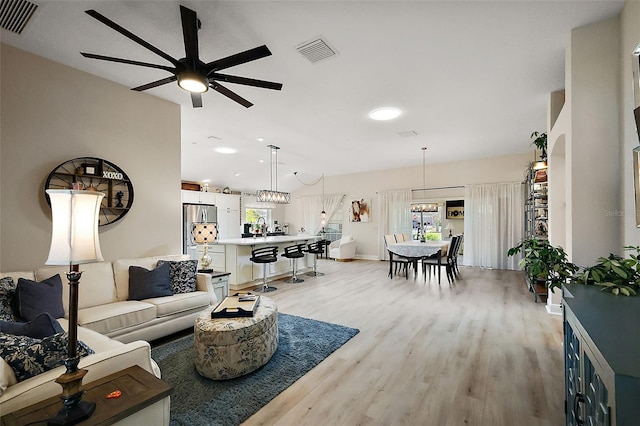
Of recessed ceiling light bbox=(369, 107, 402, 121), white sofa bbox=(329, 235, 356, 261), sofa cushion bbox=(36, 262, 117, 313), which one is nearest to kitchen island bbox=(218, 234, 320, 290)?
sofa cushion bbox=(36, 262, 117, 313)

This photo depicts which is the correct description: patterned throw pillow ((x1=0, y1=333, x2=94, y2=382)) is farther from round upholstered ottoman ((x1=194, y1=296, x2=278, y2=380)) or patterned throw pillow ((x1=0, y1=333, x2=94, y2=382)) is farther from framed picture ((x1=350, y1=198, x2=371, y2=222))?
framed picture ((x1=350, y1=198, x2=371, y2=222))

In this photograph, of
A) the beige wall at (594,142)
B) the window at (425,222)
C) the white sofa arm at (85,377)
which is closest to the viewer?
the white sofa arm at (85,377)

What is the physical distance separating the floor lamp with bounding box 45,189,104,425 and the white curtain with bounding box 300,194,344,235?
350 inches

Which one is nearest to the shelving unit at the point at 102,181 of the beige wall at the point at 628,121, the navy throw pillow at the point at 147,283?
the navy throw pillow at the point at 147,283

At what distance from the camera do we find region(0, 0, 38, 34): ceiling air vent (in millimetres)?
2270

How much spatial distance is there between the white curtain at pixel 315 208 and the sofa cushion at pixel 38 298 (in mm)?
8145

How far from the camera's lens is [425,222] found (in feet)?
28.8

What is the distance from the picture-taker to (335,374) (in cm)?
245

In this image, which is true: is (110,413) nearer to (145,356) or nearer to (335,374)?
(145,356)

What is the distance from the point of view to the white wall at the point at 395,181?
7379 mm

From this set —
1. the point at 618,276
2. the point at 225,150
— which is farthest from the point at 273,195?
the point at 618,276

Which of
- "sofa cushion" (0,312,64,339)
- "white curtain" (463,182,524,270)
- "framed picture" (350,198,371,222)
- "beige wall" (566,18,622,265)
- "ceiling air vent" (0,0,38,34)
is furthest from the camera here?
"framed picture" (350,198,371,222)

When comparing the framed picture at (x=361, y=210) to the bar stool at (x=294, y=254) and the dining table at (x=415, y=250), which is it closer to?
the dining table at (x=415, y=250)

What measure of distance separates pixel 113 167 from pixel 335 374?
11.5 feet
